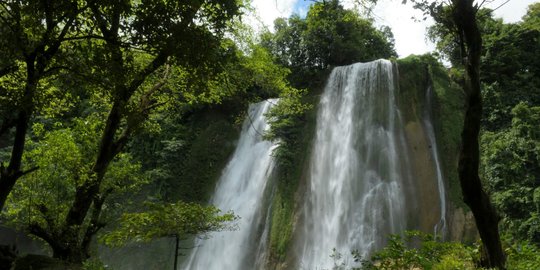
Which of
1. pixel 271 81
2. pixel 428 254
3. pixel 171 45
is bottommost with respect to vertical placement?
pixel 428 254

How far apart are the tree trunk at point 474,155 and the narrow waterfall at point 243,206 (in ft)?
34.8

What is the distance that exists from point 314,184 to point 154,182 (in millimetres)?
9032

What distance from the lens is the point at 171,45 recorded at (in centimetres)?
534

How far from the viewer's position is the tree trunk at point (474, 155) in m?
5.20

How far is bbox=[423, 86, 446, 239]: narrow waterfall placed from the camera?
51.4 ft

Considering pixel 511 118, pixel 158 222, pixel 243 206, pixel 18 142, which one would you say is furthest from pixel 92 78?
pixel 511 118

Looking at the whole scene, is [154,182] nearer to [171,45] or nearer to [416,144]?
[416,144]

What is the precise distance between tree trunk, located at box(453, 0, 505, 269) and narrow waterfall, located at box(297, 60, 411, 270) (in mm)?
10180

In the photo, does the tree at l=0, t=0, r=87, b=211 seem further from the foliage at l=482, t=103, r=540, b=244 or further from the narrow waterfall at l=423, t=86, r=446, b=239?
the foliage at l=482, t=103, r=540, b=244

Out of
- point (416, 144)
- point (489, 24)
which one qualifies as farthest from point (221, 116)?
point (489, 24)

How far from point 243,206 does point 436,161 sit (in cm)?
886

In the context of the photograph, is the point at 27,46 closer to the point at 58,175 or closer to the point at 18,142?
the point at 18,142

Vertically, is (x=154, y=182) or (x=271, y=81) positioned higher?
(x=271, y=81)

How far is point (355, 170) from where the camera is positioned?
57.9 feet
